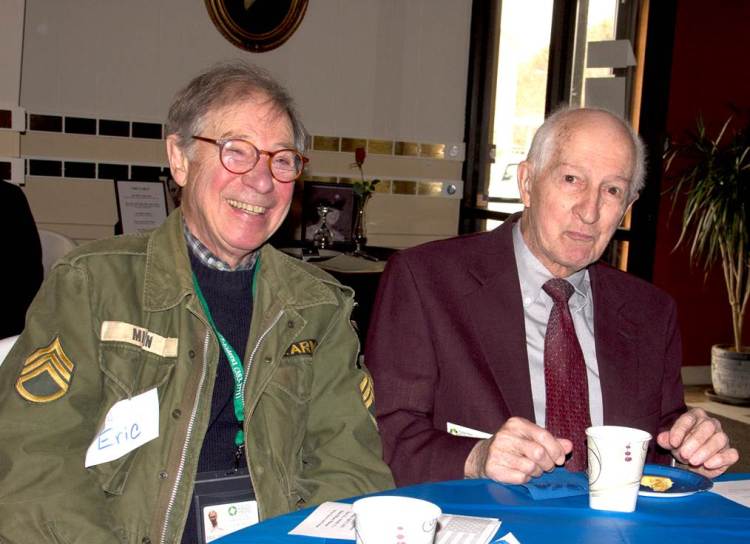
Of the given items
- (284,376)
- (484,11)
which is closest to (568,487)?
(284,376)

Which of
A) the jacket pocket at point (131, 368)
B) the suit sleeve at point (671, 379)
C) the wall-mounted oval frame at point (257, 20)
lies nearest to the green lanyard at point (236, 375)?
the jacket pocket at point (131, 368)

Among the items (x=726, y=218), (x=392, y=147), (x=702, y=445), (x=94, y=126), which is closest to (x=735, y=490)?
(x=702, y=445)

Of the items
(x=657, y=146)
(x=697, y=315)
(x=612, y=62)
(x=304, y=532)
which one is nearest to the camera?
(x=304, y=532)

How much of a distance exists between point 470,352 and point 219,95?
2.61 ft

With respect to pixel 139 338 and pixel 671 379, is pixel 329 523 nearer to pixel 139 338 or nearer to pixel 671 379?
pixel 139 338

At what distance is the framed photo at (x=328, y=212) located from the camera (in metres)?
4.93

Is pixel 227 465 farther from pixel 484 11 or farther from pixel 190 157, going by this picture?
pixel 484 11

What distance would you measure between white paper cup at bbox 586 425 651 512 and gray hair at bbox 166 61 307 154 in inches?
36.4

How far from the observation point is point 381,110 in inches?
274

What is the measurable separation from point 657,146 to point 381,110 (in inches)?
83.4

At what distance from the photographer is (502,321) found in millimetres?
2160

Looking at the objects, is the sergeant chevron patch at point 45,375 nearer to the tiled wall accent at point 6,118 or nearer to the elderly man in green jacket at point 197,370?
the elderly man in green jacket at point 197,370

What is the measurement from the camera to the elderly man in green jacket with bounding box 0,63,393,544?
5.30ft

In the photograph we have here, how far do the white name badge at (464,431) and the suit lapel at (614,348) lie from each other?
0.34 meters
